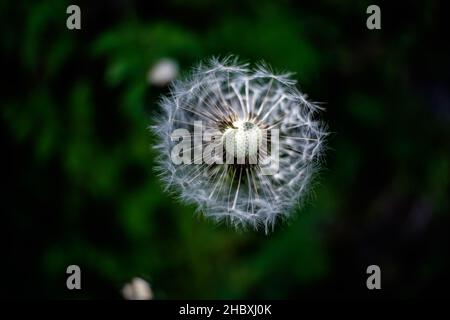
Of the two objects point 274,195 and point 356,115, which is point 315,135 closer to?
point 274,195

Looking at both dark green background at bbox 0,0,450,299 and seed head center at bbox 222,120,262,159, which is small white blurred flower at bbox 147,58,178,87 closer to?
dark green background at bbox 0,0,450,299

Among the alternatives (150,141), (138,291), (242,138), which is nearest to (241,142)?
(242,138)

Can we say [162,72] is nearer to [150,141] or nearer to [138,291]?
[150,141]

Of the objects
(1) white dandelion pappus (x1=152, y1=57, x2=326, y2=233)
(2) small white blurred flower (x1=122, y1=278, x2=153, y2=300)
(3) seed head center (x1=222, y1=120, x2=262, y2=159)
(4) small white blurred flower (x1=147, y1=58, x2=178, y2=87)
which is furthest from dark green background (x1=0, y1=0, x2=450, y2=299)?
(3) seed head center (x1=222, y1=120, x2=262, y2=159)

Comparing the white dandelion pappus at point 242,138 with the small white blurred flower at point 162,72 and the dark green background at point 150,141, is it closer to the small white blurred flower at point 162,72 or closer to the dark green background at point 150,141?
the small white blurred flower at point 162,72
